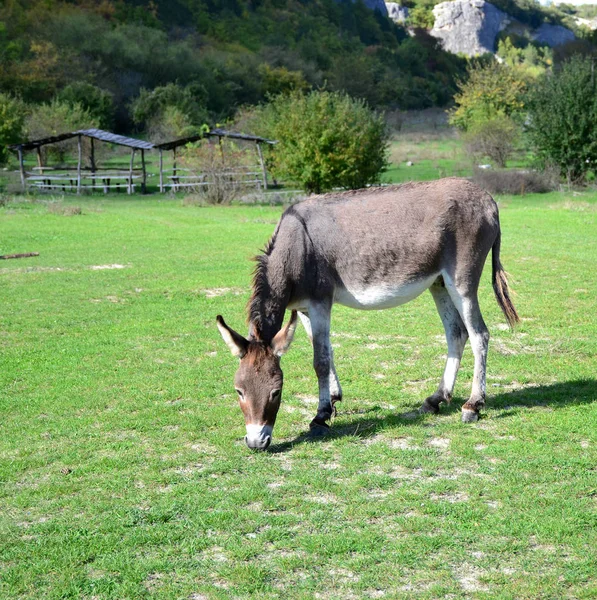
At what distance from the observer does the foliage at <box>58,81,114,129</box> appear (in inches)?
2432

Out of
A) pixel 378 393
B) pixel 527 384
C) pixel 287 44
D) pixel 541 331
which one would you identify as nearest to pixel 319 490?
pixel 378 393

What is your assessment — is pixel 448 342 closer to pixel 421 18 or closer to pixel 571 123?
pixel 571 123

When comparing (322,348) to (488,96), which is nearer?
(322,348)

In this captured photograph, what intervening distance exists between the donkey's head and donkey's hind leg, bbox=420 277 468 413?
1.84m

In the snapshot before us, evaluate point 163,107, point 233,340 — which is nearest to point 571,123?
point 233,340

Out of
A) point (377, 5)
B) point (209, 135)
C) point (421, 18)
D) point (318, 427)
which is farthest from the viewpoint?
point (421, 18)

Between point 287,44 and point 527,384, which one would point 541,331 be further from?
point 287,44

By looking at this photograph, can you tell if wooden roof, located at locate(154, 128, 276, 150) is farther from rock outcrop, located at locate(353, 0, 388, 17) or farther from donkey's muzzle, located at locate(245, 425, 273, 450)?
rock outcrop, located at locate(353, 0, 388, 17)

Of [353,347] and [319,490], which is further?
[353,347]

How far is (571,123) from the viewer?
115 feet

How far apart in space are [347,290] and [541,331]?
4547 mm

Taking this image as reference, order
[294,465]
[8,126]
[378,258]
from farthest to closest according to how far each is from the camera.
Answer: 1. [8,126]
2. [378,258]
3. [294,465]

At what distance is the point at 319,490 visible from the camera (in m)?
5.39

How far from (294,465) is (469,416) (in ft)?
6.09
